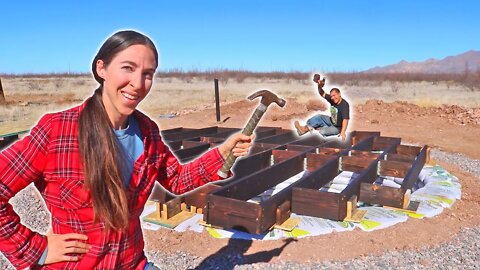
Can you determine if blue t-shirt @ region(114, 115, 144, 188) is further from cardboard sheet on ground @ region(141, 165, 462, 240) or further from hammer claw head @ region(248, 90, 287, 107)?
cardboard sheet on ground @ region(141, 165, 462, 240)

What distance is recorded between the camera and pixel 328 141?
7539mm

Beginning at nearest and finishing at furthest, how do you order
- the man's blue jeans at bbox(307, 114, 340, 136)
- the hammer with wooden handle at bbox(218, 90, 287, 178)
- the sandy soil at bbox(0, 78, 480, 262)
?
the hammer with wooden handle at bbox(218, 90, 287, 178) → the sandy soil at bbox(0, 78, 480, 262) → the man's blue jeans at bbox(307, 114, 340, 136)

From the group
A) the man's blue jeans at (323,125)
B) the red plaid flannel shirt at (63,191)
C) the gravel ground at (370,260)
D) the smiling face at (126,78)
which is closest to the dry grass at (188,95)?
the smiling face at (126,78)

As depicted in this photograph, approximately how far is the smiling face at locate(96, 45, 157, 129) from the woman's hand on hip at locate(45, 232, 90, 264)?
42 cm

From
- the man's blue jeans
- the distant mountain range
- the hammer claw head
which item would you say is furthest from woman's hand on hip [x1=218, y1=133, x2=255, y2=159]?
the distant mountain range

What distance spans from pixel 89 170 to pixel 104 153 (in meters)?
0.07

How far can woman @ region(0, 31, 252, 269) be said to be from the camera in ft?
4.46

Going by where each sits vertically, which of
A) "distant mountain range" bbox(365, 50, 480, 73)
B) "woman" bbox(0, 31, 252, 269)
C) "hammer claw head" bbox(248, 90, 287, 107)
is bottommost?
"woman" bbox(0, 31, 252, 269)

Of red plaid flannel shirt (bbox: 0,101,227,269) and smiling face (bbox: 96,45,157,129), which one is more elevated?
smiling face (bbox: 96,45,157,129)

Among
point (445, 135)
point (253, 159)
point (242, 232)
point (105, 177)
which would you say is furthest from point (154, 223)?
point (445, 135)

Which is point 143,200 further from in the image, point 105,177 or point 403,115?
point 403,115

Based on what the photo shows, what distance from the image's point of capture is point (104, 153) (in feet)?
4.60

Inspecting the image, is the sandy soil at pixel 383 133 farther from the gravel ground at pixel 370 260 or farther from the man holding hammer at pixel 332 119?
the man holding hammer at pixel 332 119

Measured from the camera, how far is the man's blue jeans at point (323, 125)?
25.5 feet
